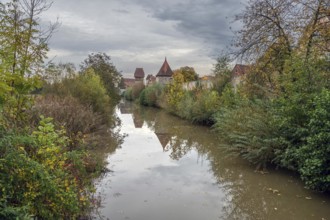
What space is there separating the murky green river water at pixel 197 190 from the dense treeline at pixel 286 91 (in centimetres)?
48

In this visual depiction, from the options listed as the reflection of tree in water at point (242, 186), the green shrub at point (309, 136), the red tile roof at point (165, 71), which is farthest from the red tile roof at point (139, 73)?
the green shrub at point (309, 136)

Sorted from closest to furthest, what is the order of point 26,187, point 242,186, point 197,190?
point 26,187 → point 197,190 → point 242,186

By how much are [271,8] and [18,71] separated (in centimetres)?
911

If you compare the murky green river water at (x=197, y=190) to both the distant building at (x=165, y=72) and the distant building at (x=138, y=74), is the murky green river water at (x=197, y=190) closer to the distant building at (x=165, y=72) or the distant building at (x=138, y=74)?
the distant building at (x=165, y=72)

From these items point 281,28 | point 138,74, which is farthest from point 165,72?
point 281,28

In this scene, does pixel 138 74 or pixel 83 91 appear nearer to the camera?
pixel 83 91

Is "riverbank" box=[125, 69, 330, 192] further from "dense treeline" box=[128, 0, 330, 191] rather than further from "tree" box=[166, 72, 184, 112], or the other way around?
"tree" box=[166, 72, 184, 112]

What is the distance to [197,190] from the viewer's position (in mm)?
6531

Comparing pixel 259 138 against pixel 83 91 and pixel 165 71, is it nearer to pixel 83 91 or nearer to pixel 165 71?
pixel 83 91

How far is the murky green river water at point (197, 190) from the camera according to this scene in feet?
17.3

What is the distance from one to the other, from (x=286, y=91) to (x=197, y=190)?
3.81 metres

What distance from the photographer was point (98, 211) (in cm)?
520

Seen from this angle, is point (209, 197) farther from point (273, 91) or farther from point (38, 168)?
point (273, 91)

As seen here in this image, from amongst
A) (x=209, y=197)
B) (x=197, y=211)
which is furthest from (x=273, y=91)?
(x=197, y=211)
